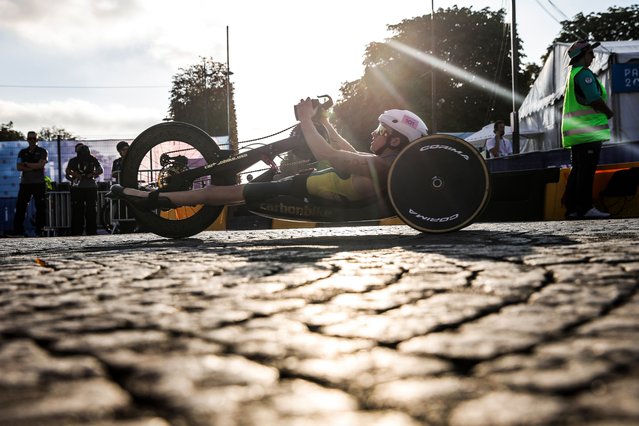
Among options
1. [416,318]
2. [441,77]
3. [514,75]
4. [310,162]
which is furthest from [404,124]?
[441,77]

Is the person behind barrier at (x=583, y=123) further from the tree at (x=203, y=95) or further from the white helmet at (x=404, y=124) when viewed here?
the tree at (x=203, y=95)

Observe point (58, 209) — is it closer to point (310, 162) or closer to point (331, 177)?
point (310, 162)

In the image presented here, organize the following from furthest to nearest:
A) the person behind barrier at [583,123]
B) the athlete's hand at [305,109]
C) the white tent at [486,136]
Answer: the white tent at [486,136] → the person behind barrier at [583,123] → the athlete's hand at [305,109]

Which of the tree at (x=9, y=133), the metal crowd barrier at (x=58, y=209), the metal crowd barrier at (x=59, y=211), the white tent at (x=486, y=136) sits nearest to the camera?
the metal crowd barrier at (x=59, y=211)

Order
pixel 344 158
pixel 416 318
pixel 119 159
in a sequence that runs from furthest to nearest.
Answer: pixel 119 159, pixel 344 158, pixel 416 318

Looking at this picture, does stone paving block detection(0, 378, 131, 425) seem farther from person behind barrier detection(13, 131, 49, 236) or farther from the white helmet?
person behind barrier detection(13, 131, 49, 236)

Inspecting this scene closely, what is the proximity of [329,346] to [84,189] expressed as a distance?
11.1m

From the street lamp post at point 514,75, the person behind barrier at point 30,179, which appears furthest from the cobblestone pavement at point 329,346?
the street lamp post at point 514,75

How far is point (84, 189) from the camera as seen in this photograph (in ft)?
38.5

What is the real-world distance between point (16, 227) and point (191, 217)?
6969mm

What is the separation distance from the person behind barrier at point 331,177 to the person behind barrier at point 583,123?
2.80 meters

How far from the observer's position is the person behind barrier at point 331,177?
17.2 ft

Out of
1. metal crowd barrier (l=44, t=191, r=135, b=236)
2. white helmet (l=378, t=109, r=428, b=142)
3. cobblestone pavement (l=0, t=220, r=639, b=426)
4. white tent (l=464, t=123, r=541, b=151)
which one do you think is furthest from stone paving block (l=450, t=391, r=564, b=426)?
white tent (l=464, t=123, r=541, b=151)

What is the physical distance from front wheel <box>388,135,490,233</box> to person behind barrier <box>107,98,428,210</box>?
36 centimetres
